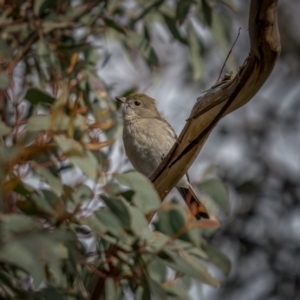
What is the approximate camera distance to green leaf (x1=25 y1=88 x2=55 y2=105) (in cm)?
332

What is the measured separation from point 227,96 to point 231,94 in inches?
1.0

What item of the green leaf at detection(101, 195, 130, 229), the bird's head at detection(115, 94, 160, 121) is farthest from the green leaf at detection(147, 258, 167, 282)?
the bird's head at detection(115, 94, 160, 121)

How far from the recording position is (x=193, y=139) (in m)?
2.85

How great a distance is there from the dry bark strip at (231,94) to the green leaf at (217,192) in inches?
12.6

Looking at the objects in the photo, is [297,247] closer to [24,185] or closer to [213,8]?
[213,8]

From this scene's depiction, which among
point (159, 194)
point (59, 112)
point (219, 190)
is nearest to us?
point (59, 112)

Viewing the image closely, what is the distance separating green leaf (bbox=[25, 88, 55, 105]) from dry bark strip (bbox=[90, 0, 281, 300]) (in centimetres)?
57

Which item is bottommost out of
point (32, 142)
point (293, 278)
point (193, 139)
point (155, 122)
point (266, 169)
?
point (293, 278)

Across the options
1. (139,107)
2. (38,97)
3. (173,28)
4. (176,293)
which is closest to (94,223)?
Answer: (38,97)

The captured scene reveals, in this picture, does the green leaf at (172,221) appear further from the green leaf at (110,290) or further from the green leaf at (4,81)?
the green leaf at (4,81)

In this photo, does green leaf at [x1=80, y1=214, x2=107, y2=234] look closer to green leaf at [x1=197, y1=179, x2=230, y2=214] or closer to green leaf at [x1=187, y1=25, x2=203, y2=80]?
green leaf at [x1=197, y1=179, x2=230, y2=214]

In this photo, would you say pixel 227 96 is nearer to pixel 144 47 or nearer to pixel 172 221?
pixel 172 221

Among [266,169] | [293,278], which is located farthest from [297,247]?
[266,169]

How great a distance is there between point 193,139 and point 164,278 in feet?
2.35
